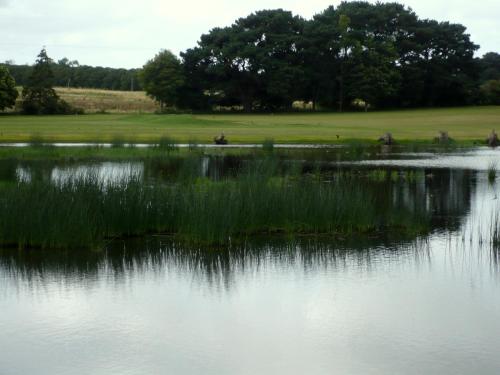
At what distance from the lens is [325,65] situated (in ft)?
260

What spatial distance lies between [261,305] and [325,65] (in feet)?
237

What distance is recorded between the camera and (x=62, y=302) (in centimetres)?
915

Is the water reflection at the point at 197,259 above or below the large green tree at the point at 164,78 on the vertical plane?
below

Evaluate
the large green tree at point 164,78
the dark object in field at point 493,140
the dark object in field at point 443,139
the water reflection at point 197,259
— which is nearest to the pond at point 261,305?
the water reflection at point 197,259

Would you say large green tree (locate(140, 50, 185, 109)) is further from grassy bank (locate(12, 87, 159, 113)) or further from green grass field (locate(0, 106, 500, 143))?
green grass field (locate(0, 106, 500, 143))

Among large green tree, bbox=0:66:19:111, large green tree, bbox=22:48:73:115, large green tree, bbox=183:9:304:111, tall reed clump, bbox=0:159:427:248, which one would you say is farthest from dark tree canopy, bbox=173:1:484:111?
tall reed clump, bbox=0:159:427:248

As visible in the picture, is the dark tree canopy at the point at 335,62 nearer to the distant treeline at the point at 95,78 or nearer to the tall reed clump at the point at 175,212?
the distant treeline at the point at 95,78

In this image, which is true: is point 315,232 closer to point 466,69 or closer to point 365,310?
point 365,310

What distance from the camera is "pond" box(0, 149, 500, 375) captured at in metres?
7.21

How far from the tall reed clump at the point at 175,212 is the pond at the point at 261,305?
235 mm

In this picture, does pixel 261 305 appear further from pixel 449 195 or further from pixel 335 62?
pixel 335 62

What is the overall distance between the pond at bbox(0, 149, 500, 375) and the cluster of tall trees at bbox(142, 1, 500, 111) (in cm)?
6291

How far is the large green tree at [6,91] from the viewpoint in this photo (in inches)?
2694

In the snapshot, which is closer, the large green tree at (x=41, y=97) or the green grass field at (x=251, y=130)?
the green grass field at (x=251, y=130)
